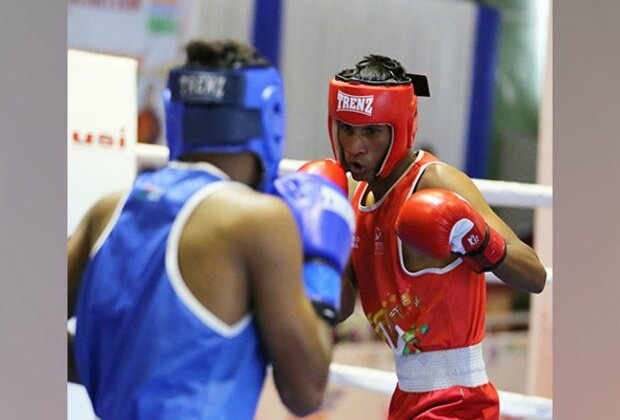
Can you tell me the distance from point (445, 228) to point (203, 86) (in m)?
0.51

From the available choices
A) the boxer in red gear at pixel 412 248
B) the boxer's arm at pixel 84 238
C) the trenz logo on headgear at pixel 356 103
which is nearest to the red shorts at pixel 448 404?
the boxer in red gear at pixel 412 248

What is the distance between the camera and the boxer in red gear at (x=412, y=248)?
6.41 feet

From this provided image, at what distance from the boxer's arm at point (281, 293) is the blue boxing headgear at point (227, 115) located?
0.27 feet

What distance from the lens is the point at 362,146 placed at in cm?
197

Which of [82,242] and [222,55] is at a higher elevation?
[222,55]

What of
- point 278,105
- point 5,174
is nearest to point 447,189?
point 278,105

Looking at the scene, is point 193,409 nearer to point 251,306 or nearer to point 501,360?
point 251,306

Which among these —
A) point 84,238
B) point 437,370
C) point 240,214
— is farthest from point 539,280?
point 84,238

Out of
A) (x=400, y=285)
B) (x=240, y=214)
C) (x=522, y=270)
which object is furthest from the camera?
(x=522, y=270)

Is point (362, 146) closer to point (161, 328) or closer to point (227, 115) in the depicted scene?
point (227, 115)

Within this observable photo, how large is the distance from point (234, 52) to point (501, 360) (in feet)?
3.02

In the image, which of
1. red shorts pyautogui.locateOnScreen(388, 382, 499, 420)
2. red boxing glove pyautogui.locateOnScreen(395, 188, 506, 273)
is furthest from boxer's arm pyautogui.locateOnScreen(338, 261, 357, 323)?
red shorts pyautogui.locateOnScreen(388, 382, 499, 420)

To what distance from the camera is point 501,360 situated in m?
2.25

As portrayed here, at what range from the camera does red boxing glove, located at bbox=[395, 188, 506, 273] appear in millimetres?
1912
